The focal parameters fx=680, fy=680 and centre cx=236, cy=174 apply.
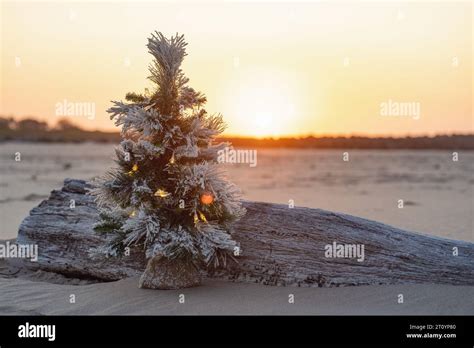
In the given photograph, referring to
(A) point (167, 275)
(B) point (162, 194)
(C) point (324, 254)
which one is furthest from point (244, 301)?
(B) point (162, 194)

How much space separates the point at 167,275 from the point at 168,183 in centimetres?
124

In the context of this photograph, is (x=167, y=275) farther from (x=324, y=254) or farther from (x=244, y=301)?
(x=324, y=254)

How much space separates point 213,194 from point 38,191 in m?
21.3

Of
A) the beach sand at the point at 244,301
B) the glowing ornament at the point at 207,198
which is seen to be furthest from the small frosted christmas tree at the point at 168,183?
the beach sand at the point at 244,301

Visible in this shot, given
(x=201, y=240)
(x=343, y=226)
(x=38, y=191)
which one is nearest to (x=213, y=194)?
(x=201, y=240)

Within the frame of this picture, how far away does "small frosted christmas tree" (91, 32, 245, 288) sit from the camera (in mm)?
9016

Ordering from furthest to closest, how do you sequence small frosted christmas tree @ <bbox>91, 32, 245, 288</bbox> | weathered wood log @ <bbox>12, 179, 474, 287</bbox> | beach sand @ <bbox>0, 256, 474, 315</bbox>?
weathered wood log @ <bbox>12, 179, 474, 287</bbox>
small frosted christmas tree @ <bbox>91, 32, 245, 288</bbox>
beach sand @ <bbox>0, 256, 474, 315</bbox>

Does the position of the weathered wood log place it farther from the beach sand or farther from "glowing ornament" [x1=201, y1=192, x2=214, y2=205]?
"glowing ornament" [x1=201, y1=192, x2=214, y2=205]

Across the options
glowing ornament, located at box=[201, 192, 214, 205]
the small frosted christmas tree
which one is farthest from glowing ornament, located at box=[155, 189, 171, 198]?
glowing ornament, located at box=[201, 192, 214, 205]

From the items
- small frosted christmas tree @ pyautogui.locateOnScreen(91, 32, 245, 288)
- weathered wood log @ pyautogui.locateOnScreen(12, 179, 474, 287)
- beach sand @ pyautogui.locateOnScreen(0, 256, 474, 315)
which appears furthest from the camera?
weathered wood log @ pyautogui.locateOnScreen(12, 179, 474, 287)

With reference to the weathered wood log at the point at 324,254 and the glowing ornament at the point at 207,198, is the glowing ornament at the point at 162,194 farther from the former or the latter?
the weathered wood log at the point at 324,254

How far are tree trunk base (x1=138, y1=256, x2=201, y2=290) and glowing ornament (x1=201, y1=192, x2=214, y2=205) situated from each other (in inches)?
33.8

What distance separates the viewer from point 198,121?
9.18m
